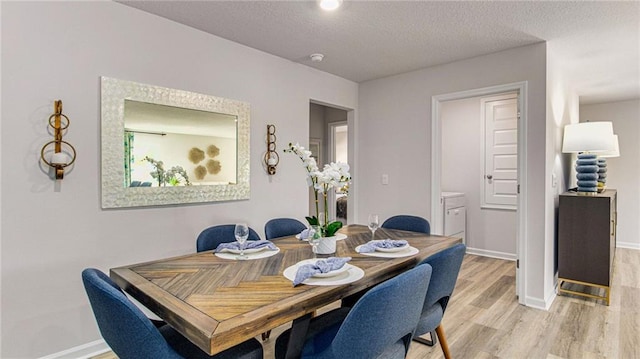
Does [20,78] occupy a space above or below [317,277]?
above

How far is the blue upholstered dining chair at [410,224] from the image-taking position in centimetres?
273

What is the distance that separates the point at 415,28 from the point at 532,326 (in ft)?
8.31

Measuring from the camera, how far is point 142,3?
2.34 m

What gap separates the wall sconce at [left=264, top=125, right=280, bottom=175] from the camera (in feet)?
10.8

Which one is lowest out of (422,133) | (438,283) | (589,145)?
(438,283)

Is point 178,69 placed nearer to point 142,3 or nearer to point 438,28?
point 142,3

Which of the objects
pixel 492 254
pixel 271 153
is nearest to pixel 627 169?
pixel 492 254

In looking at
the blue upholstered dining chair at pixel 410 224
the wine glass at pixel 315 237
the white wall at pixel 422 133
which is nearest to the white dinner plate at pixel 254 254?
the wine glass at pixel 315 237

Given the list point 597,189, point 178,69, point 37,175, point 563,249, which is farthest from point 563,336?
point 37,175

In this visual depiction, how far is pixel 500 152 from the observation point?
15.1ft

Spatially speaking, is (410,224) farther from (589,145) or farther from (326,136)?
(326,136)

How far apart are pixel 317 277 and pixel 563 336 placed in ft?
7.11

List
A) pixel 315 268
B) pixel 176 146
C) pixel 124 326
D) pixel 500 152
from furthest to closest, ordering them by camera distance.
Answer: pixel 500 152, pixel 176 146, pixel 315 268, pixel 124 326

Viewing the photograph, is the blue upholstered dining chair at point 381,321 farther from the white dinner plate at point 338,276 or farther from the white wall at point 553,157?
the white wall at point 553,157
